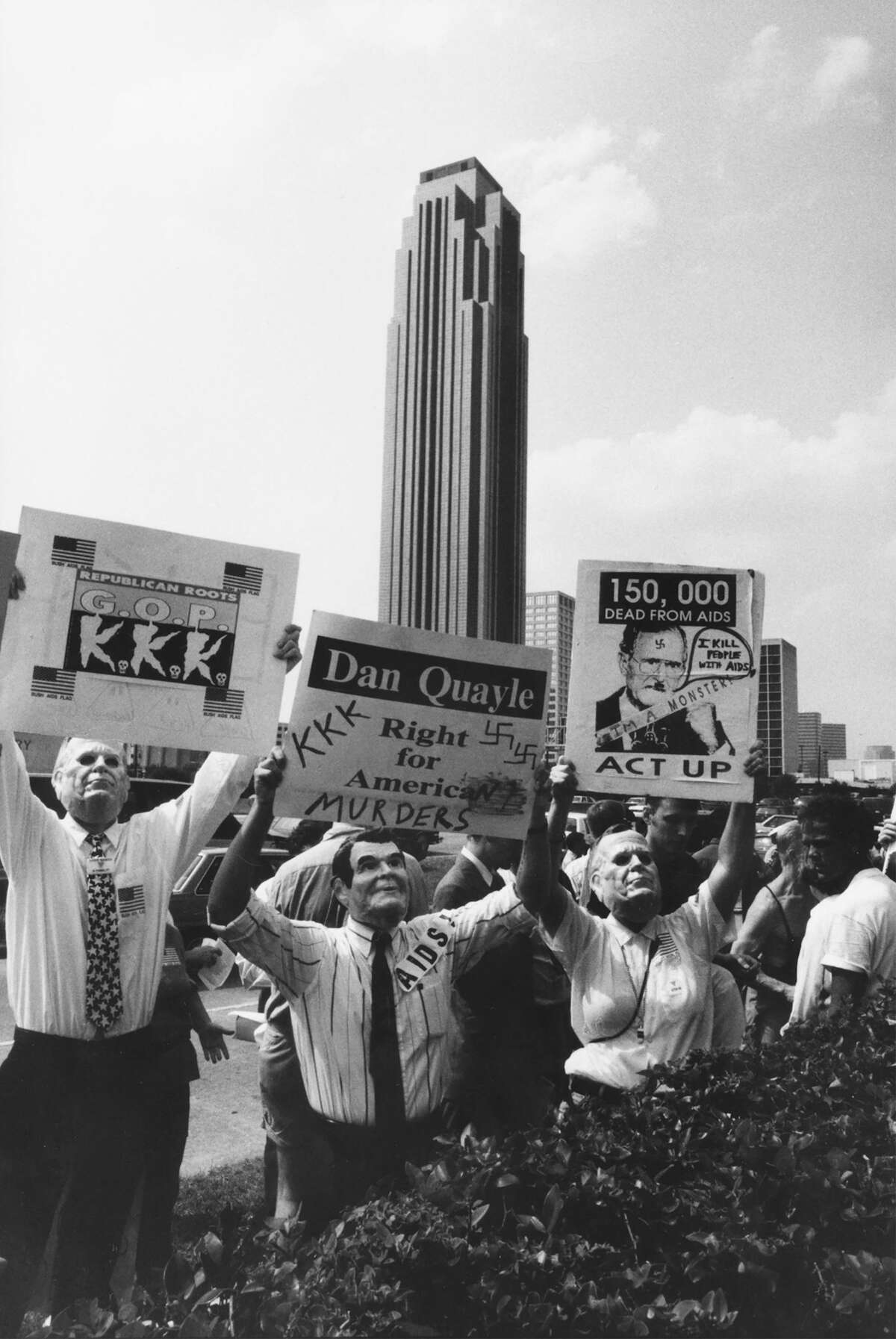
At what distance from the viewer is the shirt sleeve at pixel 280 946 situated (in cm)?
305

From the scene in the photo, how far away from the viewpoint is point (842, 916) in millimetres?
3674

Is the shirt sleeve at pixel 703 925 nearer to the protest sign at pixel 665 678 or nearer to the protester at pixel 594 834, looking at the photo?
the protest sign at pixel 665 678

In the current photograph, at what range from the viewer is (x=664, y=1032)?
11.1ft

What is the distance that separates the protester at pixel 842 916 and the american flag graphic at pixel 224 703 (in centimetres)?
213

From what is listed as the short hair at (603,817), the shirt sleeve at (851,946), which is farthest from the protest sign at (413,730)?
the short hair at (603,817)

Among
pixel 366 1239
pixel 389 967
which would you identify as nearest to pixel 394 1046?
pixel 389 967

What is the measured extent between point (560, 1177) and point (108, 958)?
5.33 ft

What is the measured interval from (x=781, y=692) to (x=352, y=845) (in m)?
24.0

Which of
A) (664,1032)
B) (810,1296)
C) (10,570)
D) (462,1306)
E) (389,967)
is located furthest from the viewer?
(664,1032)

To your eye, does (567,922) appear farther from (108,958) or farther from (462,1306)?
(462,1306)

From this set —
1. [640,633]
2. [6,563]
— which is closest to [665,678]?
[640,633]

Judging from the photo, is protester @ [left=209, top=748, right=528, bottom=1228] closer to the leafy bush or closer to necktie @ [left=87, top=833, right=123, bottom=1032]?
necktie @ [left=87, top=833, right=123, bottom=1032]

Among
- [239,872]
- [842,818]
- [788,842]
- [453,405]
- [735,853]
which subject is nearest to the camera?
[239,872]

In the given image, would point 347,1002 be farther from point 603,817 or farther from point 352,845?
point 603,817
